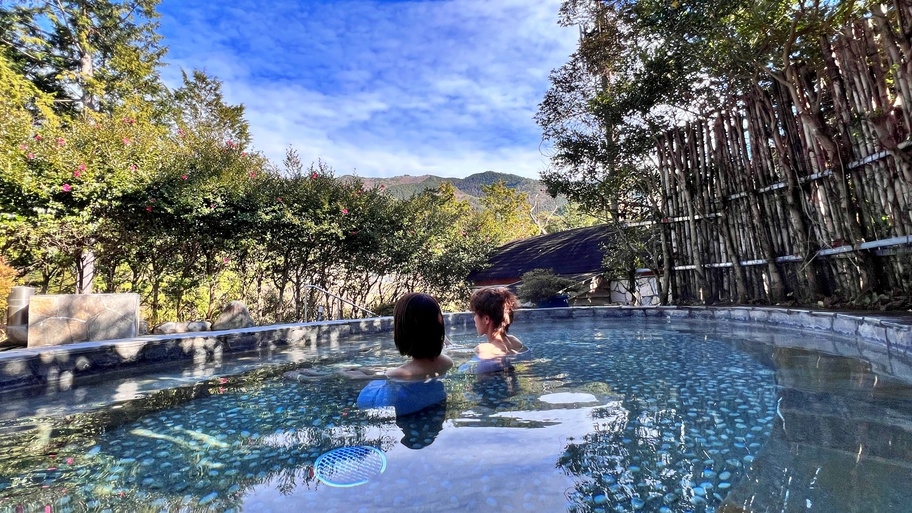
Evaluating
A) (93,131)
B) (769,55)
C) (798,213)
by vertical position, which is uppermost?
(769,55)

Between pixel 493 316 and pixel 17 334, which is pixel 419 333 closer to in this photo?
pixel 493 316

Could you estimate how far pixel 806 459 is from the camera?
1556 mm

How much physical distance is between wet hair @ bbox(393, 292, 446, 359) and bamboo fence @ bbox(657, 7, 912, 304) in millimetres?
4795

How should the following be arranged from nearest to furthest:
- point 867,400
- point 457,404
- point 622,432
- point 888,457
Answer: point 888,457
point 622,432
point 867,400
point 457,404

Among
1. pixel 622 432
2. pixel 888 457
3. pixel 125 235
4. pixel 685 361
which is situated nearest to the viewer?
pixel 888 457

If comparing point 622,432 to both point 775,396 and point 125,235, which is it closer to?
point 775,396

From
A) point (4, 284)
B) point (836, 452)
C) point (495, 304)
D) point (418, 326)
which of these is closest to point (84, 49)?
point (4, 284)

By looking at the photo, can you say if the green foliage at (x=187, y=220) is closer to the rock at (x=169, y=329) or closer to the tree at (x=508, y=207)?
the rock at (x=169, y=329)

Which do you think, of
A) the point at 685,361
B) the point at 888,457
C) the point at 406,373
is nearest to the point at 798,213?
the point at 685,361

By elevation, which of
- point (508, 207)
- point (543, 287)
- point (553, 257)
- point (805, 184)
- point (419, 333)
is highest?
point (508, 207)

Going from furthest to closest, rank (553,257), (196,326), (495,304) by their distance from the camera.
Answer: (553,257) < (196,326) < (495,304)

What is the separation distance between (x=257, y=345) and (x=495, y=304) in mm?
3617

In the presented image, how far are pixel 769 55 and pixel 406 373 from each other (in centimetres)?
663

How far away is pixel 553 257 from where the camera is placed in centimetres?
1397
